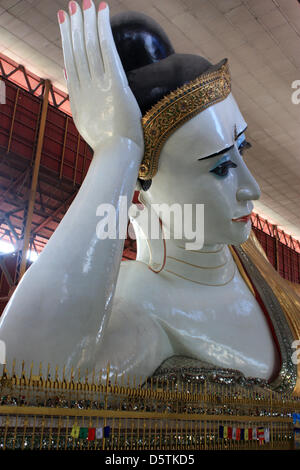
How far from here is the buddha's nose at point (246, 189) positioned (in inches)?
76.6

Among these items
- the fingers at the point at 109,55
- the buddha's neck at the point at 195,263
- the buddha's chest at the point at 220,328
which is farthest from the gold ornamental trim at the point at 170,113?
the buddha's chest at the point at 220,328

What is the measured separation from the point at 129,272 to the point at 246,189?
629mm

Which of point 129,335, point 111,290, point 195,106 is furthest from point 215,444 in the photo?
point 195,106

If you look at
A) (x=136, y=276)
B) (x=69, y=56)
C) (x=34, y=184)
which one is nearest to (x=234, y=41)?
(x=34, y=184)

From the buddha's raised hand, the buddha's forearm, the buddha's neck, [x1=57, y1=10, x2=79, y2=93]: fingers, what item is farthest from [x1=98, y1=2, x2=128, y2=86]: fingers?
the buddha's neck

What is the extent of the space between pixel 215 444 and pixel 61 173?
7.78 m

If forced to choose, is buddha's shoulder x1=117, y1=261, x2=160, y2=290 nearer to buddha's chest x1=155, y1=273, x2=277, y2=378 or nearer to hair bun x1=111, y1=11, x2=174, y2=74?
buddha's chest x1=155, y1=273, x2=277, y2=378

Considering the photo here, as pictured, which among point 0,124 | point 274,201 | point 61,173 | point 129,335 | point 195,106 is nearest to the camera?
point 129,335

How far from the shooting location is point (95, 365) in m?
1.55

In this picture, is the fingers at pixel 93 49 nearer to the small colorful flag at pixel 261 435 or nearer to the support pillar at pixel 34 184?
the small colorful flag at pixel 261 435

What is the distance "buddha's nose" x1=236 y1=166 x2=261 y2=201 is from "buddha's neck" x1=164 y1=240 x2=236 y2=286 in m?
0.34

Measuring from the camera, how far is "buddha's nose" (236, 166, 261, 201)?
1946 millimetres

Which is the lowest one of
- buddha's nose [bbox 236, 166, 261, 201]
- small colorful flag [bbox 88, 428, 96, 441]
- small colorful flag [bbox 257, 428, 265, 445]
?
small colorful flag [bbox 257, 428, 265, 445]

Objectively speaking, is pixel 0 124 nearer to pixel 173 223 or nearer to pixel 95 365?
pixel 173 223
